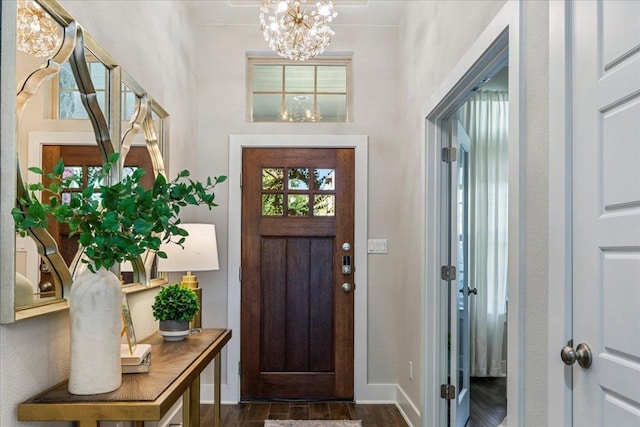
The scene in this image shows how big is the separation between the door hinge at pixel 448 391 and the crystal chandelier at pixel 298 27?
2185 mm

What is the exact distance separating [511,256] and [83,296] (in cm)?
142

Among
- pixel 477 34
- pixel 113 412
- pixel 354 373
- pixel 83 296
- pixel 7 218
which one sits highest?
pixel 477 34

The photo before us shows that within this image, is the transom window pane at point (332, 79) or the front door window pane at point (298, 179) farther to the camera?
the transom window pane at point (332, 79)

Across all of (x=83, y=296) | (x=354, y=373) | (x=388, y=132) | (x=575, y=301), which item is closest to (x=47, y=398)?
(x=83, y=296)

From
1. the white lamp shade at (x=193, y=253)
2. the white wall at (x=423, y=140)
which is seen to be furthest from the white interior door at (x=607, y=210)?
the white lamp shade at (x=193, y=253)

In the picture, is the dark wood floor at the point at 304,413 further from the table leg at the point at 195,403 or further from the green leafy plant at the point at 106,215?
the green leafy plant at the point at 106,215

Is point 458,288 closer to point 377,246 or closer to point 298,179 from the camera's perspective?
point 377,246

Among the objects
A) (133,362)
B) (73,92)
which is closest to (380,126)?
(73,92)

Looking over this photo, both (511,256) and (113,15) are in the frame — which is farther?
(113,15)

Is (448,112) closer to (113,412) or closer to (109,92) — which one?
(109,92)

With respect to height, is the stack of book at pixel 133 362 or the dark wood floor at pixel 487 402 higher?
the stack of book at pixel 133 362

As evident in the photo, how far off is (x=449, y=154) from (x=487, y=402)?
81.6 inches

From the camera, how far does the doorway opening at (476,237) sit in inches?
67.3

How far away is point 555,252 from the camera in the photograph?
4.63ft
